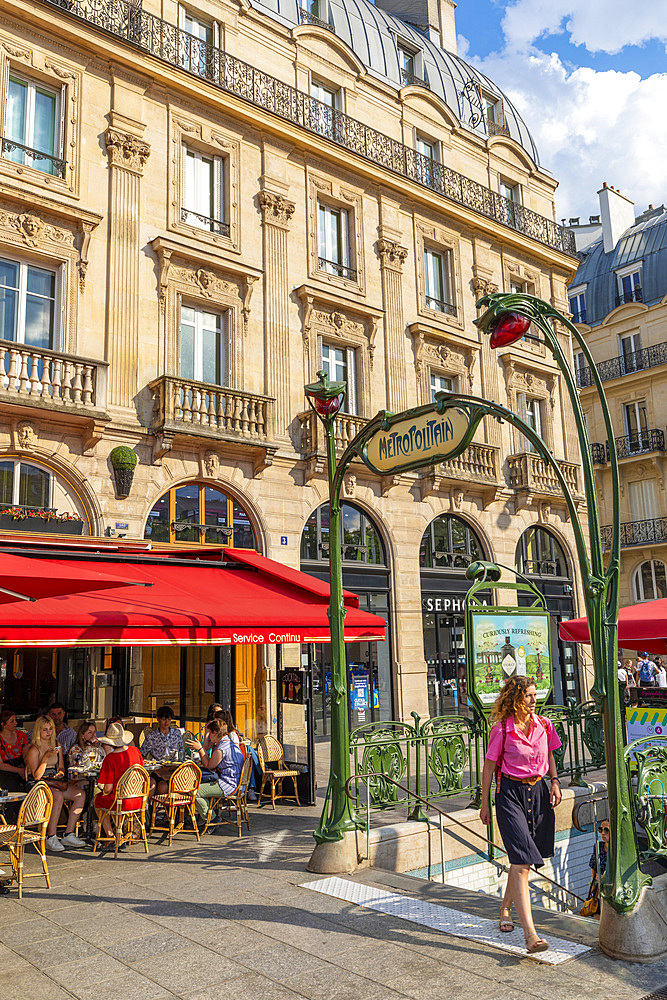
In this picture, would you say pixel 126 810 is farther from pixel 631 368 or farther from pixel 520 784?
pixel 631 368

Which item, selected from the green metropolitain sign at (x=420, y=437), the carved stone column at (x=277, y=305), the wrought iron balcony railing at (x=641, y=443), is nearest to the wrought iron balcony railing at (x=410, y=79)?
the carved stone column at (x=277, y=305)

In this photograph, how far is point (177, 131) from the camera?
16.0 m

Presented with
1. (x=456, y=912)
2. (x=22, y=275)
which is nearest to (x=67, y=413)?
(x=22, y=275)

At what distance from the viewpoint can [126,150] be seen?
49.1 ft

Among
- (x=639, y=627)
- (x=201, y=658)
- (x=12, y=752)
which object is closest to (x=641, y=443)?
(x=201, y=658)

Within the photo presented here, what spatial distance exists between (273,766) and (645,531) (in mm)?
24288

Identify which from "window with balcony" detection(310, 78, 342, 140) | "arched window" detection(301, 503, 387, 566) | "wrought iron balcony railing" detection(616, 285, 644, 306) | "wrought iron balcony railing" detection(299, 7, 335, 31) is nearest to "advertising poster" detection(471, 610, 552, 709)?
"arched window" detection(301, 503, 387, 566)

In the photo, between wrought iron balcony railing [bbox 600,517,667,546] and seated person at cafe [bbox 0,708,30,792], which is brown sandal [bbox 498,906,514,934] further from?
wrought iron balcony railing [bbox 600,517,667,546]

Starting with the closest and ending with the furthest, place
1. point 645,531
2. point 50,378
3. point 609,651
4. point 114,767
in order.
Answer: point 609,651
point 114,767
point 50,378
point 645,531

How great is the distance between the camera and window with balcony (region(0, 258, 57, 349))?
1343 cm

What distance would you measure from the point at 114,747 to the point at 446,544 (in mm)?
12337

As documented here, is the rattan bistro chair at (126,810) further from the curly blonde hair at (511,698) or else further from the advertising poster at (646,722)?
the advertising poster at (646,722)

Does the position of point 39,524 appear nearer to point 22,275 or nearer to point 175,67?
point 22,275

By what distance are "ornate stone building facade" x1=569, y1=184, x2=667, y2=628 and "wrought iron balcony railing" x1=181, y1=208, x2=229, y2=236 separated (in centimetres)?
2090
